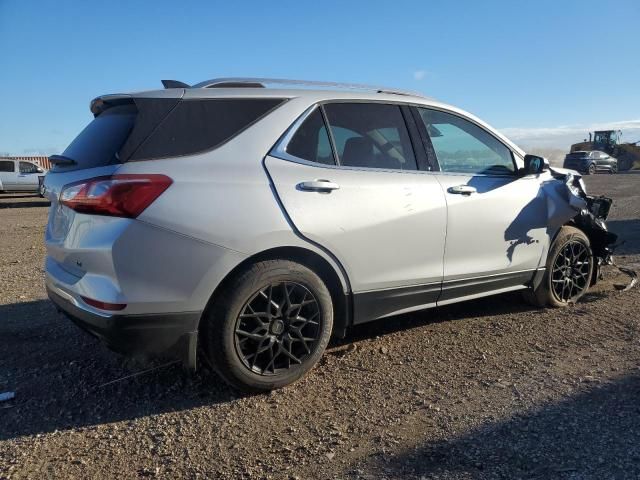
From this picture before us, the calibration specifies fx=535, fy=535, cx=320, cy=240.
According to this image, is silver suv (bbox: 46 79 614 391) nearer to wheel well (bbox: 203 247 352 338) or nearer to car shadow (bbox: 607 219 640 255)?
wheel well (bbox: 203 247 352 338)

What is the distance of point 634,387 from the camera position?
330cm

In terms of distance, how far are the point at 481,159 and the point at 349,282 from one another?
5.61ft

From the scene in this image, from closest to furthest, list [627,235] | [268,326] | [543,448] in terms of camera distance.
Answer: [543,448], [268,326], [627,235]

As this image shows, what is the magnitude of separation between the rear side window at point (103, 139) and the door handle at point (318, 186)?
106 centimetres

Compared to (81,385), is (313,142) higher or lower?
higher

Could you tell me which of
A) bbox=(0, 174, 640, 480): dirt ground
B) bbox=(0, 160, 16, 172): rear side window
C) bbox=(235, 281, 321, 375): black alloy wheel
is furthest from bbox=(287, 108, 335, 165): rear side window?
bbox=(0, 160, 16, 172): rear side window

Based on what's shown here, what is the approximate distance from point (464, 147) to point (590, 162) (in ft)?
111

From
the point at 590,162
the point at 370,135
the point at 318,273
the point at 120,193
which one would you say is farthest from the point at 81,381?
the point at 590,162

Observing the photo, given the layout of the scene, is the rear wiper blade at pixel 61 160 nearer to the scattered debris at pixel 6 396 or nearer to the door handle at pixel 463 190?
the scattered debris at pixel 6 396

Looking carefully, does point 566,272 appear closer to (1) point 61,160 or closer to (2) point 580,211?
(2) point 580,211

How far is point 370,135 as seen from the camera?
12.5 feet

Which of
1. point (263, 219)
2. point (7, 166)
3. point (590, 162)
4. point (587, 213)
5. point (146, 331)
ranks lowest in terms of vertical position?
point (146, 331)

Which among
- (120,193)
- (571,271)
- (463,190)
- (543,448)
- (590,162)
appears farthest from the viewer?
(590,162)

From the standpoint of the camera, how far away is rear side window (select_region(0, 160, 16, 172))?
21000mm
